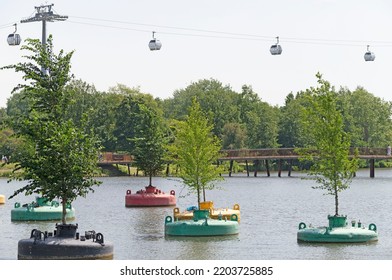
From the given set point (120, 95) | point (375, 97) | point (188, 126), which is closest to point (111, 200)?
point (188, 126)

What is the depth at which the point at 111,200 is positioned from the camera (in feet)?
278

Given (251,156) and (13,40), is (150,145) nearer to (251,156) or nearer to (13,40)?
(13,40)

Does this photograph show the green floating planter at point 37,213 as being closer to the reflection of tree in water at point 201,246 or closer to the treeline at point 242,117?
the reflection of tree in water at point 201,246

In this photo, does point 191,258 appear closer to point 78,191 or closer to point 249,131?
point 78,191

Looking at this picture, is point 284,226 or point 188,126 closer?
point 188,126

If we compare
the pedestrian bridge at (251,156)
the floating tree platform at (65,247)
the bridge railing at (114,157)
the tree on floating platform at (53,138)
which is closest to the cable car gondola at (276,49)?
the tree on floating platform at (53,138)

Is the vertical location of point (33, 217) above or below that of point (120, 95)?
below

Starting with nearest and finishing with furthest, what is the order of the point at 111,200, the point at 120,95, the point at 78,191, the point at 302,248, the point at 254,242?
the point at 78,191, the point at 302,248, the point at 254,242, the point at 111,200, the point at 120,95

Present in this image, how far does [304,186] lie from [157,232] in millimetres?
57167

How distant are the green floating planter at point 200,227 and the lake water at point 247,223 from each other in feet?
1.22

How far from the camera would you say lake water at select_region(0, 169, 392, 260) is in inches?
1699

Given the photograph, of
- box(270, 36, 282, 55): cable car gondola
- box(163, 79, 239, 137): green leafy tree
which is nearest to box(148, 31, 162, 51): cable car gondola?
box(270, 36, 282, 55): cable car gondola

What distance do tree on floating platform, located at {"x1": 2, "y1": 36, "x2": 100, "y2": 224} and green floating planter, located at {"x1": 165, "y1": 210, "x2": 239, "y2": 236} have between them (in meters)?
8.09

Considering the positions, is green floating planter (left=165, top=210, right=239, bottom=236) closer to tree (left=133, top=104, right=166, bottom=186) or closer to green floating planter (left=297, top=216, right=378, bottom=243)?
green floating planter (left=297, top=216, right=378, bottom=243)
